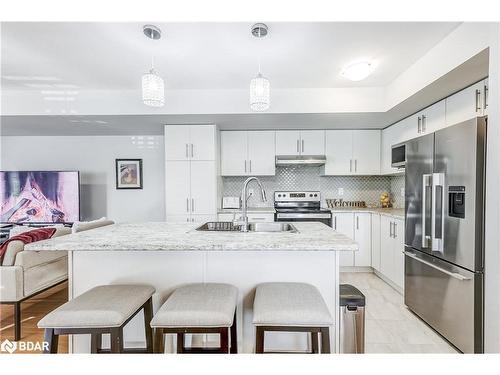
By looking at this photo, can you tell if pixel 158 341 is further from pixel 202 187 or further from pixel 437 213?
pixel 202 187

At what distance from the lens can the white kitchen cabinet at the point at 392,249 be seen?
282 centimetres

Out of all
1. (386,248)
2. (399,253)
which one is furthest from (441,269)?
(386,248)

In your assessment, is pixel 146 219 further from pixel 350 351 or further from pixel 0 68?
pixel 350 351

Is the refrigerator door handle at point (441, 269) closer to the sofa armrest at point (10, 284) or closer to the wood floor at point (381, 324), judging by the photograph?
the wood floor at point (381, 324)

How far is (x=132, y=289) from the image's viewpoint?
138cm

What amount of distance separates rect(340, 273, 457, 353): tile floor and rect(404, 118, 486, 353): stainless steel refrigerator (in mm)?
87

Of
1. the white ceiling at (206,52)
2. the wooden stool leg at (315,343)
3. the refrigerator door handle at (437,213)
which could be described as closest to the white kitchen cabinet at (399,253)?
the refrigerator door handle at (437,213)

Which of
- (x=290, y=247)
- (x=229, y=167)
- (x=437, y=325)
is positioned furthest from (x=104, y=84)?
(x=437, y=325)

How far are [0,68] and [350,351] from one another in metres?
3.63

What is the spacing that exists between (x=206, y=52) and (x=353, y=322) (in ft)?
7.22

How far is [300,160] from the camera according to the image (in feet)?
12.2

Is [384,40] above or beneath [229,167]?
above

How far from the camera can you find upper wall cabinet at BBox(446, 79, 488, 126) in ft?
6.51

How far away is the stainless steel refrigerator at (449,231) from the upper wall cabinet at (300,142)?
1.56 m
